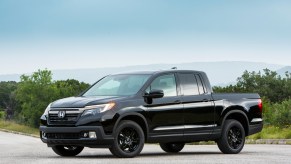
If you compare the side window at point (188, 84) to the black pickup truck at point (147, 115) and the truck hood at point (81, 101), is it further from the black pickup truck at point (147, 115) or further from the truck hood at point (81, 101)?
the truck hood at point (81, 101)

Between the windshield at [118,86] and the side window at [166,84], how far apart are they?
22 cm

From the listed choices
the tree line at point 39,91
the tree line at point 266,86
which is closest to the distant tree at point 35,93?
the tree line at point 39,91

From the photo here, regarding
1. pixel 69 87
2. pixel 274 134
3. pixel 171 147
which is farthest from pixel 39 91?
pixel 171 147

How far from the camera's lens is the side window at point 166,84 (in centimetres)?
1526

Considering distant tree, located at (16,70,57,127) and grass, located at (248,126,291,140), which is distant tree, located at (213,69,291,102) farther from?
grass, located at (248,126,291,140)

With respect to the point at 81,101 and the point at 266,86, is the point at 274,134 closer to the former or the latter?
the point at 81,101

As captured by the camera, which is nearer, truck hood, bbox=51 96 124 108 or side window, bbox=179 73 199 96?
truck hood, bbox=51 96 124 108

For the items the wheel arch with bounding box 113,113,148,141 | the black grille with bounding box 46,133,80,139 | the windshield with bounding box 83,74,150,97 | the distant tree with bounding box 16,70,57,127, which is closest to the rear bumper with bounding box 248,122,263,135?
the windshield with bounding box 83,74,150,97

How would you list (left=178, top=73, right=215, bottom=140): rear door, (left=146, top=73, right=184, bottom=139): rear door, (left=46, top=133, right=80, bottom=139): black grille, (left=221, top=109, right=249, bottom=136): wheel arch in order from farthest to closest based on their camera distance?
1. (left=221, top=109, right=249, bottom=136): wheel arch
2. (left=178, top=73, right=215, bottom=140): rear door
3. (left=146, top=73, right=184, bottom=139): rear door
4. (left=46, top=133, right=80, bottom=139): black grille

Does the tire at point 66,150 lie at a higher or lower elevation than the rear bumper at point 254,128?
lower

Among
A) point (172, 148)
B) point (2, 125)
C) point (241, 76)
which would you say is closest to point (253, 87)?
point (241, 76)

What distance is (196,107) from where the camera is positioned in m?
15.8

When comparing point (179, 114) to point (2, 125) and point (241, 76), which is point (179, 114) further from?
point (241, 76)

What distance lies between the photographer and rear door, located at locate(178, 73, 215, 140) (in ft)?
51.2
